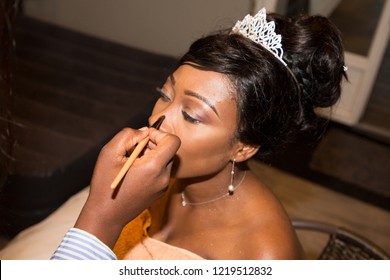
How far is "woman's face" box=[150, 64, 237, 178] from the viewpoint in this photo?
1.18m

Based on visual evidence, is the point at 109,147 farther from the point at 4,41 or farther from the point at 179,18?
the point at 179,18

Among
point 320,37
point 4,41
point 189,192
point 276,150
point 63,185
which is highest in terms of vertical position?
point 4,41

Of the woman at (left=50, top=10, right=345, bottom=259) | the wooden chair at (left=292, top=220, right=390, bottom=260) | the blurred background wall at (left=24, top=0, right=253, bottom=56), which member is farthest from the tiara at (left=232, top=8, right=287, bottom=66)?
the blurred background wall at (left=24, top=0, right=253, bottom=56)

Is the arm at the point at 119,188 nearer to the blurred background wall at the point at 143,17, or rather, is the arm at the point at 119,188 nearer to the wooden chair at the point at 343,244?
the wooden chair at the point at 343,244

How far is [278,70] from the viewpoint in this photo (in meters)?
1.21

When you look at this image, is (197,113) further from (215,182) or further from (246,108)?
(215,182)

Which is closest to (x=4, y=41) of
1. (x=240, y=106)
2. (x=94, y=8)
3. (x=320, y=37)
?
(x=240, y=106)

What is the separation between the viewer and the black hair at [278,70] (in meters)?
1.20

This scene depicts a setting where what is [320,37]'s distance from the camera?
4.07 feet

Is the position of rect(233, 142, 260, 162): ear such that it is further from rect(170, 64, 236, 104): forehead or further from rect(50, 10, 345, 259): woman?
rect(170, 64, 236, 104): forehead

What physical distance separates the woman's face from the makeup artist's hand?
255 millimetres

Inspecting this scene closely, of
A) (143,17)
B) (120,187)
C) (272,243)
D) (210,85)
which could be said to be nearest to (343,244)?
(272,243)

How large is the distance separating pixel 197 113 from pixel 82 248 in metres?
0.46

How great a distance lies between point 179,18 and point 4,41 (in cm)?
286
